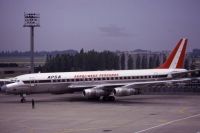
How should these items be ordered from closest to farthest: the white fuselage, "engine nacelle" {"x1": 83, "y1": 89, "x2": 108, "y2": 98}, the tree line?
"engine nacelle" {"x1": 83, "y1": 89, "x2": 108, "y2": 98}
the white fuselage
the tree line

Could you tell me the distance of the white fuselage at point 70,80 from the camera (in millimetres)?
49347

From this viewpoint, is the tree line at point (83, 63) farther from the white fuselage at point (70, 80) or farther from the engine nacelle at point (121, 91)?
the engine nacelle at point (121, 91)

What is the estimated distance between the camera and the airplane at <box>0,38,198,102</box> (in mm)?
48822

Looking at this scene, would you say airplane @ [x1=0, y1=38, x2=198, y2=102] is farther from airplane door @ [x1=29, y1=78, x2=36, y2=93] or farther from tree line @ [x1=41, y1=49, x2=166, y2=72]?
tree line @ [x1=41, y1=49, x2=166, y2=72]

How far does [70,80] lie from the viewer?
50969 millimetres

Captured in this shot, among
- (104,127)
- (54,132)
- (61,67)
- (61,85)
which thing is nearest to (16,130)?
(54,132)

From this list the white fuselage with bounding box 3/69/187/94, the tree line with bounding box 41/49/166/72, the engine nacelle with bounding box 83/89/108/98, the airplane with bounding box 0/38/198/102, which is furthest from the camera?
the tree line with bounding box 41/49/166/72

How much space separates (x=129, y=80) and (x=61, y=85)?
894 cm

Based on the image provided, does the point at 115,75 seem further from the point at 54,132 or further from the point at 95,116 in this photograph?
the point at 54,132

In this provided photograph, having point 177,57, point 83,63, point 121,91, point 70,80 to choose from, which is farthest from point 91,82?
point 83,63

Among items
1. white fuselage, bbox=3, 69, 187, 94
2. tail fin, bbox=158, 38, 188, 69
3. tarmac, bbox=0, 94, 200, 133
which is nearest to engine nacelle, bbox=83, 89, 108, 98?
white fuselage, bbox=3, 69, 187, 94

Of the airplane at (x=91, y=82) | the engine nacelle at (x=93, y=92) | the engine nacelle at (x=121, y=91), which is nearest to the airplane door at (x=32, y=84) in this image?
the airplane at (x=91, y=82)

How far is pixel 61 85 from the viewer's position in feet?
166

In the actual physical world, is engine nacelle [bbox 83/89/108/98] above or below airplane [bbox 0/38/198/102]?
below
